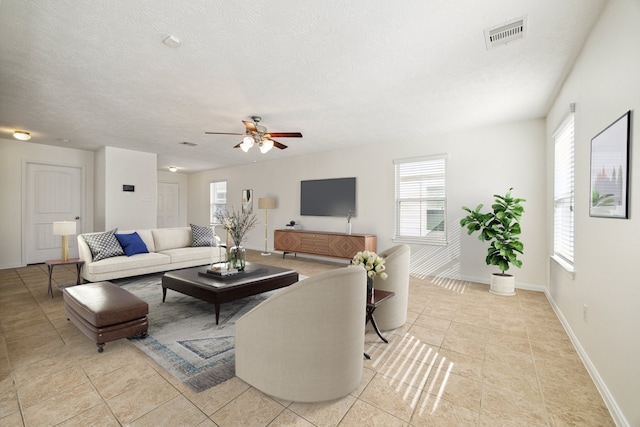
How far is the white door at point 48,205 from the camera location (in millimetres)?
5977

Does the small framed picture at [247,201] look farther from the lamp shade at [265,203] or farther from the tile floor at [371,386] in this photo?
the tile floor at [371,386]

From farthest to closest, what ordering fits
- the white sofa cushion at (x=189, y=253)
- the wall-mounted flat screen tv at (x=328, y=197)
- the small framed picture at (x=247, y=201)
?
the small framed picture at (x=247, y=201) → the wall-mounted flat screen tv at (x=328, y=197) → the white sofa cushion at (x=189, y=253)

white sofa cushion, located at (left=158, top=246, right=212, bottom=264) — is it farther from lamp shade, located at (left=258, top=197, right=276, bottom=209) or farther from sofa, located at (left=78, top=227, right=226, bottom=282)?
lamp shade, located at (left=258, top=197, right=276, bottom=209)

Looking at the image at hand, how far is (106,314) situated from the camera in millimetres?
2355

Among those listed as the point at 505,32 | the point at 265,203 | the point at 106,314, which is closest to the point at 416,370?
the point at 106,314

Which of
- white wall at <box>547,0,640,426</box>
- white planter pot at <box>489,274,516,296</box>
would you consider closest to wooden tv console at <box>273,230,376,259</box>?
white planter pot at <box>489,274,516,296</box>

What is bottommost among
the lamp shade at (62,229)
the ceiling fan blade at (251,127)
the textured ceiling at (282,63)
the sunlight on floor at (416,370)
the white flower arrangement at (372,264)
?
the sunlight on floor at (416,370)

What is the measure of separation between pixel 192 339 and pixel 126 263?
2516 mm

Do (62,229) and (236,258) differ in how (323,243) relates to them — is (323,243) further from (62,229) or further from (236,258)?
(62,229)

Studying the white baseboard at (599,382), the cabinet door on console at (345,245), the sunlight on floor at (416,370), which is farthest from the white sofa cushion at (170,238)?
the white baseboard at (599,382)

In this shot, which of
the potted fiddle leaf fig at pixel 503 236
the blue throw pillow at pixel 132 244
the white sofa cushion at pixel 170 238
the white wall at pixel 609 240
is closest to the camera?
the white wall at pixel 609 240

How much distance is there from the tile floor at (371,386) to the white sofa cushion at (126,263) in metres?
1.05

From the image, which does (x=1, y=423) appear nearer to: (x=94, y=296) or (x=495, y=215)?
(x=94, y=296)

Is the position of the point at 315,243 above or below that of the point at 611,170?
below
